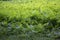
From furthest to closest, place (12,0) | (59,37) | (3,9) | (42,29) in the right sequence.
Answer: (12,0) < (3,9) < (42,29) < (59,37)

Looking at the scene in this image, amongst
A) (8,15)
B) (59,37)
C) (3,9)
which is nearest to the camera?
(59,37)

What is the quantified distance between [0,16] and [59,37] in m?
1.60

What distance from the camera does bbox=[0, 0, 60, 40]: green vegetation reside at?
3.75 metres

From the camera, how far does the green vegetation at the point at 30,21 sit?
375cm

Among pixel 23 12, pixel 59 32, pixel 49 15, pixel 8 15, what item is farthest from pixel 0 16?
pixel 59 32

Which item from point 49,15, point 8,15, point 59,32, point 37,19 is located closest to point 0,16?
point 8,15

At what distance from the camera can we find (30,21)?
434 cm

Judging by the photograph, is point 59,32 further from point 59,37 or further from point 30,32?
point 30,32

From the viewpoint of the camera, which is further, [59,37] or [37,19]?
[37,19]

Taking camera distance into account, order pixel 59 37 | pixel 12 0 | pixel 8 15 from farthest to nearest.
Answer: pixel 12 0 → pixel 8 15 → pixel 59 37

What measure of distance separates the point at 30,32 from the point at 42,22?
1.70 ft

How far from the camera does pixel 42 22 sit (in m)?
4.26

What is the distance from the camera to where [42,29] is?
394cm

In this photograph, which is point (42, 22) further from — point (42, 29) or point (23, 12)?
point (23, 12)
